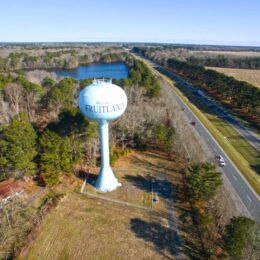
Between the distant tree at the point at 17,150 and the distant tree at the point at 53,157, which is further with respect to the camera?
the distant tree at the point at 53,157

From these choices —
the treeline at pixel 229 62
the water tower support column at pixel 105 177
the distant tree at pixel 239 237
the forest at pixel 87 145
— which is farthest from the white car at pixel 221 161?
the treeline at pixel 229 62

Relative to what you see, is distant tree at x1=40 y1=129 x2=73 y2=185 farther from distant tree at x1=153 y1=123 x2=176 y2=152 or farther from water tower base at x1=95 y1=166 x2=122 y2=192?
distant tree at x1=153 y1=123 x2=176 y2=152

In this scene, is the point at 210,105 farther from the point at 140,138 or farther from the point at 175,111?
the point at 140,138

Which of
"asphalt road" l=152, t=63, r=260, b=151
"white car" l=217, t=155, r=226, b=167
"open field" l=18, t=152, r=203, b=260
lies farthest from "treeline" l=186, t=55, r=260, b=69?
"open field" l=18, t=152, r=203, b=260

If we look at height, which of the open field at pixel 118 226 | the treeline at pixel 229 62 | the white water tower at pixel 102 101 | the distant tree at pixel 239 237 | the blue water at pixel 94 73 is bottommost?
the open field at pixel 118 226

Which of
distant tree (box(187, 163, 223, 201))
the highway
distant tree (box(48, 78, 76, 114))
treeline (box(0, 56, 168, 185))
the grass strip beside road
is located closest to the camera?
A: distant tree (box(187, 163, 223, 201))

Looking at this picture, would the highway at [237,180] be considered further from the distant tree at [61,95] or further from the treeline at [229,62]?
the treeline at [229,62]

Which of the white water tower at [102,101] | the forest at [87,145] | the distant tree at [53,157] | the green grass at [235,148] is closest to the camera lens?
the forest at [87,145]
